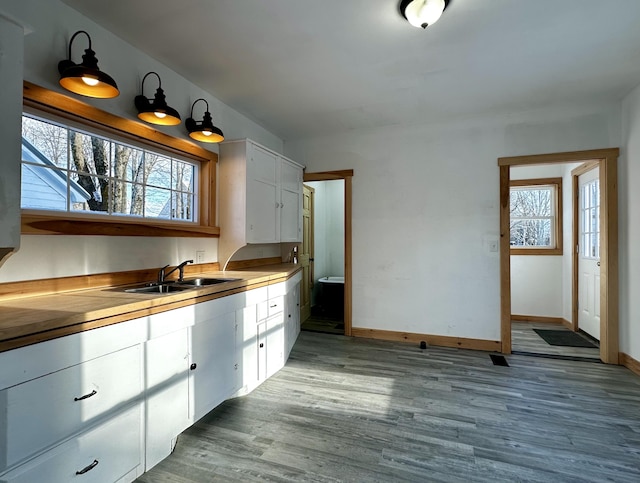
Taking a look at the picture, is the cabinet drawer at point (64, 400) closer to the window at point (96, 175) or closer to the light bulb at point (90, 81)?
the window at point (96, 175)

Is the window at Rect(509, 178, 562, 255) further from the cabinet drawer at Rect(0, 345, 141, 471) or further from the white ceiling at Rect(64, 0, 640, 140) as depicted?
the cabinet drawer at Rect(0, 345, 141, 471)

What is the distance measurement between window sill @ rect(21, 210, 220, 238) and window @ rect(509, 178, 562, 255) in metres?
4.62

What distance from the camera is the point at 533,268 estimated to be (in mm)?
4867

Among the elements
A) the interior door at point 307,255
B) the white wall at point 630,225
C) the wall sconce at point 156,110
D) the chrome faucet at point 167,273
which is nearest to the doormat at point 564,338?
the white wall at point 630,225

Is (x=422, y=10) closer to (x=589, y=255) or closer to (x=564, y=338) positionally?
(x=589, y=255)

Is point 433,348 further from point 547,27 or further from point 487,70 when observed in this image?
point 547,27

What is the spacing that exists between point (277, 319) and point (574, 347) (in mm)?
3400

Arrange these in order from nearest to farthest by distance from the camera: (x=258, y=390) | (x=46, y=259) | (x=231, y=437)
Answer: (x=46, y=259)
(x=231, y=437)
(x=258, y=390)

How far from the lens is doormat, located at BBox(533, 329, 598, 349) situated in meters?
3.81

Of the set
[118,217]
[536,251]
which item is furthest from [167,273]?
[536,251]

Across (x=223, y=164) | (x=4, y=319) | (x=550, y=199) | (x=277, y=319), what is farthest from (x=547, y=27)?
(x=550, y=199)

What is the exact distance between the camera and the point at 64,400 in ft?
4.23

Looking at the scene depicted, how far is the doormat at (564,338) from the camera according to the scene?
381 cm

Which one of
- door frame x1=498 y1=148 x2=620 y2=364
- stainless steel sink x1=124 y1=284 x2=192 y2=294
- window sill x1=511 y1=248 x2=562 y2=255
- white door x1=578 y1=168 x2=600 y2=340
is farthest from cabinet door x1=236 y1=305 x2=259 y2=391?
window sill x1=511 y1=248 x2=562 y2=255
